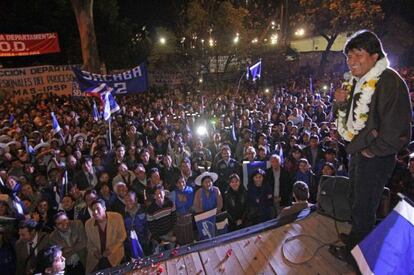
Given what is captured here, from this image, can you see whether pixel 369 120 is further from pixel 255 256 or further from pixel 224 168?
pixel 224 168

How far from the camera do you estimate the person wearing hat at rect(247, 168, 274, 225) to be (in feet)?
19.5

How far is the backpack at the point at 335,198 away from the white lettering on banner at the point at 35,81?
1709cm

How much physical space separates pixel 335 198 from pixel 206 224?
2.40 m

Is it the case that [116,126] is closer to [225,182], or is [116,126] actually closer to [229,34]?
[225,182]

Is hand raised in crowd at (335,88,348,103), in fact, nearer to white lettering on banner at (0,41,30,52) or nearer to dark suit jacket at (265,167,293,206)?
dark suit jacket at (265,167,293,206)

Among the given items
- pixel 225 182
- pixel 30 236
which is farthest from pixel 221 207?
pixel 30 236

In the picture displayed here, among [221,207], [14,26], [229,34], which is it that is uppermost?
[14,26]

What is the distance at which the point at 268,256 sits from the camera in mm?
3195

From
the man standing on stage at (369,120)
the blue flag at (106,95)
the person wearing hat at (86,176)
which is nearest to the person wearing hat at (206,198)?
the person wearing hat at (86,176)

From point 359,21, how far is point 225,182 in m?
21.6

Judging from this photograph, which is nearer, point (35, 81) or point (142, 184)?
point (142, 184)

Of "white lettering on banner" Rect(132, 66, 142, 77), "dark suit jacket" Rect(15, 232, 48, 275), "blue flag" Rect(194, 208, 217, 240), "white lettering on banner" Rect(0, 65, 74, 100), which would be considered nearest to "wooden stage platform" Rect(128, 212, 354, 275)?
"blue flag" Rect(194, 208, 217, 240)

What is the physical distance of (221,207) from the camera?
19.1 feet

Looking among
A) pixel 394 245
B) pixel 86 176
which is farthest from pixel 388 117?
pixel 86 176
